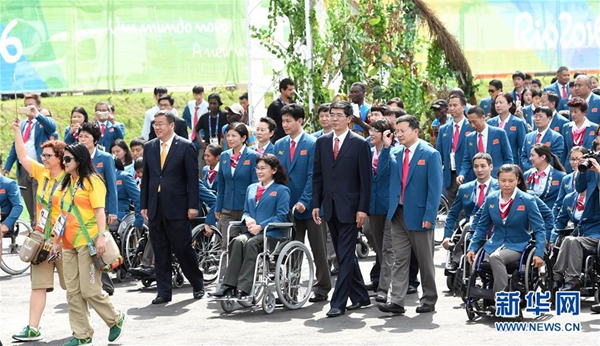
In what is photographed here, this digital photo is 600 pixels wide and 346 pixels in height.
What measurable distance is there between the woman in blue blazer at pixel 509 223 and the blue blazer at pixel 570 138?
3568 millimetres

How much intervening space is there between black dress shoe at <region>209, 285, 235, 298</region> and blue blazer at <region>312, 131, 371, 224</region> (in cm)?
115

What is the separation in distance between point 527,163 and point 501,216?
3.69m

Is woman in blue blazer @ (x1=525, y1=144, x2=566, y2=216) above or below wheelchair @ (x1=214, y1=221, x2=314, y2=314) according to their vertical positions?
above

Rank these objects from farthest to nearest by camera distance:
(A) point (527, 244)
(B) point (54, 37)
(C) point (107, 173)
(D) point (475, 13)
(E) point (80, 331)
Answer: (D) point (475, 13)
(B) point (54, 37)
(C) point (107, 173)
(A) point (527, 244)
(E) point (80, 331)

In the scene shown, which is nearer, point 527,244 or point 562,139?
point 527,244

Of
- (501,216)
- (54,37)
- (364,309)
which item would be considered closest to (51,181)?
(364,309)

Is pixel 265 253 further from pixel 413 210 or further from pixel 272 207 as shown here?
pixel 413 210

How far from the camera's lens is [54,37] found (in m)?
21.0

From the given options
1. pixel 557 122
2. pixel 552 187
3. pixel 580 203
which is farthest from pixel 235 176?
pixel 557 122

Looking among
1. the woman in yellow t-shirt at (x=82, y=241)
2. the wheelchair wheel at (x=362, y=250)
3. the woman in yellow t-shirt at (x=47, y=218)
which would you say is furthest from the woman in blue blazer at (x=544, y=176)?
the woman in yellow t-shirt at (x=47, y=218)

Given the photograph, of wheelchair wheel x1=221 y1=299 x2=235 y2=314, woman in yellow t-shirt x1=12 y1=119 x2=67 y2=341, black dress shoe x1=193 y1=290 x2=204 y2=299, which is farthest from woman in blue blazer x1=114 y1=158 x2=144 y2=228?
woman in yellow t-shirt x1=12 y1=119 x2=67 y2=341

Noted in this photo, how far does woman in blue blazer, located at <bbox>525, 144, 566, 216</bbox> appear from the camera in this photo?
12719 millimetres

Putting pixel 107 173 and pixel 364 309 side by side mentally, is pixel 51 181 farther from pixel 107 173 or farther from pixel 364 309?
pixel 364 309

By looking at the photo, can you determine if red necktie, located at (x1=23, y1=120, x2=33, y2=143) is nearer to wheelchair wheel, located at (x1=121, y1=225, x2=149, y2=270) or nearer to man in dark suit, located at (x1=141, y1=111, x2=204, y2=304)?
wheelchair wheel, located at (x1=121, y1=225, x2=149, y2=270)
